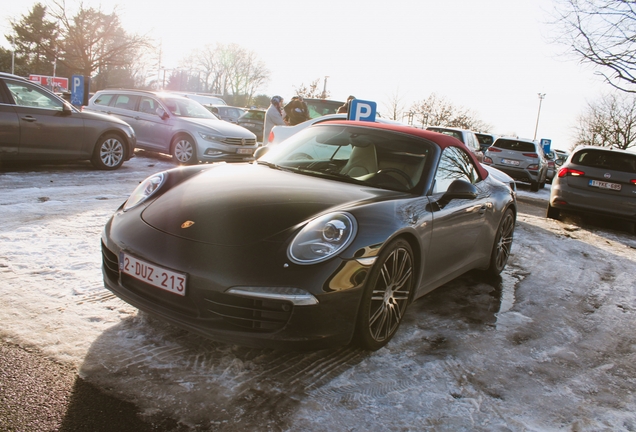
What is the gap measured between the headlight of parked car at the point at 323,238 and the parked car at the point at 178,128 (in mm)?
9186

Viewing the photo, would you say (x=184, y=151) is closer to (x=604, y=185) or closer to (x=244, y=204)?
(x=604, y=185)

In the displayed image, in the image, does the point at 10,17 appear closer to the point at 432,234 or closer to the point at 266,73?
the point at 432,234

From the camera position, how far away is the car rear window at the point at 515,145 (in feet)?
54.1

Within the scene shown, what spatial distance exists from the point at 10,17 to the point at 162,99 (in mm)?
32232

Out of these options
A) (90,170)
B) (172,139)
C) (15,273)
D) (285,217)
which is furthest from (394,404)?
(172,139)

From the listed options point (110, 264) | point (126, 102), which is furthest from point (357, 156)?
point (126, 102)

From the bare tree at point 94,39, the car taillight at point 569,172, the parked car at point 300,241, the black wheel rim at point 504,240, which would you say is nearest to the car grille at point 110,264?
the parked car at point 300,241

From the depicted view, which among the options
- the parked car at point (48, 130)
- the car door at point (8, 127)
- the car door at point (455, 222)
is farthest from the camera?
the parked car at point (48, 130)

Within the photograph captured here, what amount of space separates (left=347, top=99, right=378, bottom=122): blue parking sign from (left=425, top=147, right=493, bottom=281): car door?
15.7 ft

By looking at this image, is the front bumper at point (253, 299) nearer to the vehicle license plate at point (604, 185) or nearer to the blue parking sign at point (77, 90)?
the vehicle license plate at point (604, 185)

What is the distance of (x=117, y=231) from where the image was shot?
3.10 m

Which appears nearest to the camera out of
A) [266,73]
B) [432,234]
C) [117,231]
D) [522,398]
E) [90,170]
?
[522,398]

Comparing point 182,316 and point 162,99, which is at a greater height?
point 162,99

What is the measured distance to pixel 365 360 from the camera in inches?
121
